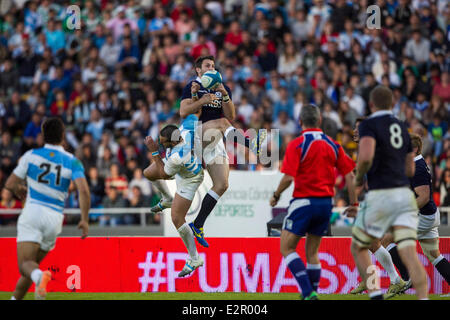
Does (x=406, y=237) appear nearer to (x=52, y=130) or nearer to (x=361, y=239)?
(x=361, y=239)

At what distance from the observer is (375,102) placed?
8852 millimetres

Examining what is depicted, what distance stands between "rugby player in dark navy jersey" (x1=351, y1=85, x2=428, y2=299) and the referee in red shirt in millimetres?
650

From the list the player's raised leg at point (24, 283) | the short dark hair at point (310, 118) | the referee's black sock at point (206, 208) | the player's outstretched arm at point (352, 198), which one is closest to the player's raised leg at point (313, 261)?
the player's outstretched arm at point (352, 198)

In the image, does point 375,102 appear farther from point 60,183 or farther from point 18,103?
point 18,103

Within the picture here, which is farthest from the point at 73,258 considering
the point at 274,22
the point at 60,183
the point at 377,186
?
the point at 274,22

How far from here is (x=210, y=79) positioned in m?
11.2

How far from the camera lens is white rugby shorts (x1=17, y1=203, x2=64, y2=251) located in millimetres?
8992

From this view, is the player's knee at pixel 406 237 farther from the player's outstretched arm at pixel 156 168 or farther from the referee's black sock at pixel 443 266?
the player's outstretched arm at pixel 156 168

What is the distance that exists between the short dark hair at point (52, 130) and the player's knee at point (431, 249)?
540 cm

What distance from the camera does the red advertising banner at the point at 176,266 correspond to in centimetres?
1198

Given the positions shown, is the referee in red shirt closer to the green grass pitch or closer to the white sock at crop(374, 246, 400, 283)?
the green grass pitch

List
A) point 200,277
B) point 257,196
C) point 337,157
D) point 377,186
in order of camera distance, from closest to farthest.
Answer: 1. point 377,186
2. point 337,157
3. point 200,277
4. point 257,196

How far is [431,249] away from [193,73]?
10421mm

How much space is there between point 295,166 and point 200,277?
147 inches
